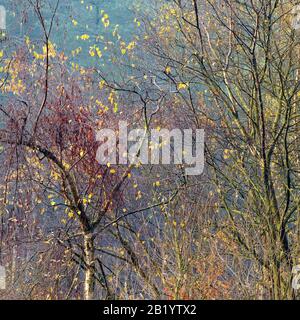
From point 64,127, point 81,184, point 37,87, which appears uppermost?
point 37,87

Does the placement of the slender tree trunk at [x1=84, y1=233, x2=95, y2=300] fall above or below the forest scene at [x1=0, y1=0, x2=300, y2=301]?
below

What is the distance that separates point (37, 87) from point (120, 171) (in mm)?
3738

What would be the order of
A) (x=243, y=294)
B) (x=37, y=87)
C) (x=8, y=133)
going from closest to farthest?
(x=243, y=294)
(x=8, y=133)
(x=37, y=87)

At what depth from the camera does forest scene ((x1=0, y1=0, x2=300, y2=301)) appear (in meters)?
6.95

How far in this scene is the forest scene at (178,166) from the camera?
6945 mm

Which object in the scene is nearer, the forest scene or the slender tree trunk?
the forest scene

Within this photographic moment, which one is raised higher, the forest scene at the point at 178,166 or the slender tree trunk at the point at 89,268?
the forest scene at the point at 178,166

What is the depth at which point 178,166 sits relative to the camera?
38.1 ft

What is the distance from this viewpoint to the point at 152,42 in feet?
41.3
